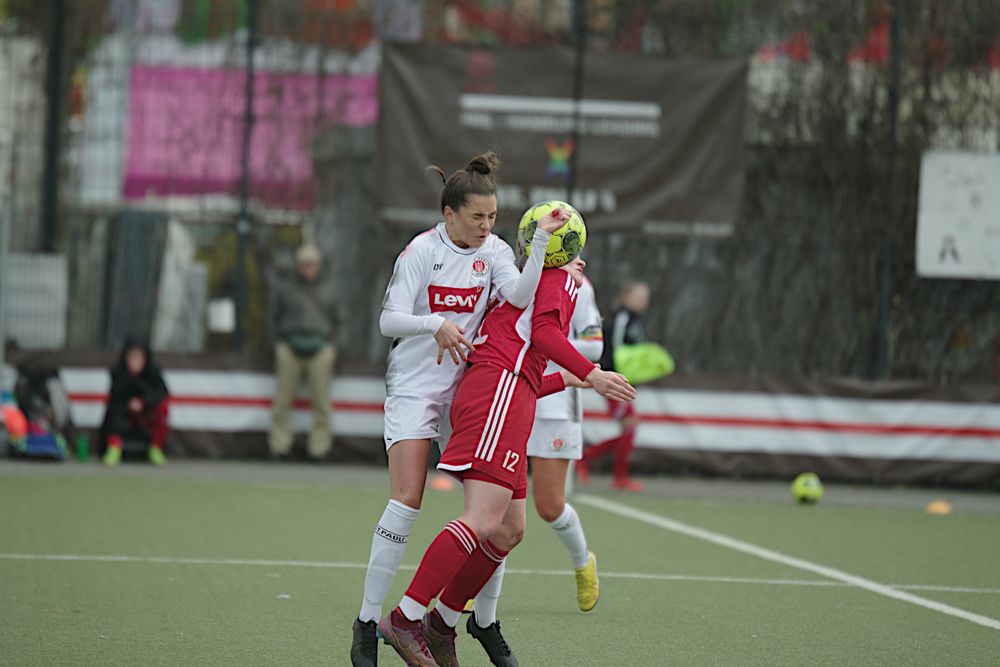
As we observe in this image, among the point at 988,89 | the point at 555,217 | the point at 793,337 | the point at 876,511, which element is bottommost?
the point at 876,511

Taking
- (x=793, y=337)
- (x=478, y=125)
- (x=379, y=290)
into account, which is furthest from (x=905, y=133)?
(x=379, y=290)

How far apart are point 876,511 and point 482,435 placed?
8769 millimetres

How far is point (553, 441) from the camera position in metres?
8.38

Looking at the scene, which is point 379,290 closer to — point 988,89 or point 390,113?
point 390,113

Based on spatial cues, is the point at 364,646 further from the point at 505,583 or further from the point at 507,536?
the point at 505,583

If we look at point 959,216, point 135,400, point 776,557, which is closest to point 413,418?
point 776,557

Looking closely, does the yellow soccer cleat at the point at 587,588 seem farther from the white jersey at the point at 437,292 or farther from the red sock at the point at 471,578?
the white jersey at the point at 437,292

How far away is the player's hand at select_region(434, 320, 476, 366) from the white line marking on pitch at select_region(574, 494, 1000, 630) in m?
3.23

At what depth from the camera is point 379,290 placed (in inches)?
679

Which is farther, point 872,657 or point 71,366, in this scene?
point 71,366

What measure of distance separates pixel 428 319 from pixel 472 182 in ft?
1.76

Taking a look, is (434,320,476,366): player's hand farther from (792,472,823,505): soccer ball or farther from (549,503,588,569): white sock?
(792,472,823,505): soccer ball

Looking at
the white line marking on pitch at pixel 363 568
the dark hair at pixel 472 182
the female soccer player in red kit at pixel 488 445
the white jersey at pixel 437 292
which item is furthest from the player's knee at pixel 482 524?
the white line marking on pitch at pixel 363 568

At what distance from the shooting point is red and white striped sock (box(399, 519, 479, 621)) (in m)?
6.08
